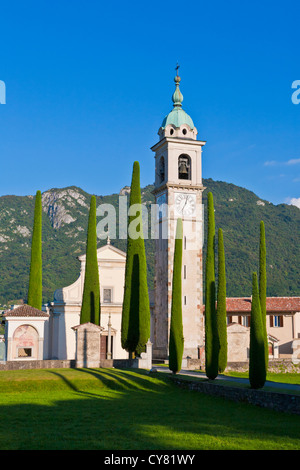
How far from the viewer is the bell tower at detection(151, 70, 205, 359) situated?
4075 centimetres

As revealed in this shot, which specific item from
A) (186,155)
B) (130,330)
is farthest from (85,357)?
(186,155)

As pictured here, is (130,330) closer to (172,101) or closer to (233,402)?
(233,402)

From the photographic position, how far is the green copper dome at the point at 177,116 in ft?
143

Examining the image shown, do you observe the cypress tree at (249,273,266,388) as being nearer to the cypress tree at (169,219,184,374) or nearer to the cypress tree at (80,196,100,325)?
the cypress tree at (169,219,184,374)

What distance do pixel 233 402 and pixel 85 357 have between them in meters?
10.9

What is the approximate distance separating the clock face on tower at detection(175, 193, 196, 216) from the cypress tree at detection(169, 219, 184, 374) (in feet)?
30.2

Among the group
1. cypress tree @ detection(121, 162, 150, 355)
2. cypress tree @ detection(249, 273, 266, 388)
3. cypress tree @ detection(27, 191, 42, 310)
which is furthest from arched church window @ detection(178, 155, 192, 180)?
cypress tree @ detection(249, 273, 266, 388)

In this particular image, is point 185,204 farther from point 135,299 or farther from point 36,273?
point 36,273

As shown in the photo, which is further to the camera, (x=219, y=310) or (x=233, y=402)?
(x=219, y=310)

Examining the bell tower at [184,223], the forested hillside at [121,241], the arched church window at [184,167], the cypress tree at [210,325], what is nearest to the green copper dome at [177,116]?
the bell tower at [184,223]

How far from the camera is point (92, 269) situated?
1448 inches

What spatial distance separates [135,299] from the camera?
33156mm

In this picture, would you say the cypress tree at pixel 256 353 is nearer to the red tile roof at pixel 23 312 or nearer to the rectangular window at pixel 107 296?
the red tile roof at pixel 23 312

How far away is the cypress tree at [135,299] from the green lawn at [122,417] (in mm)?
6276
